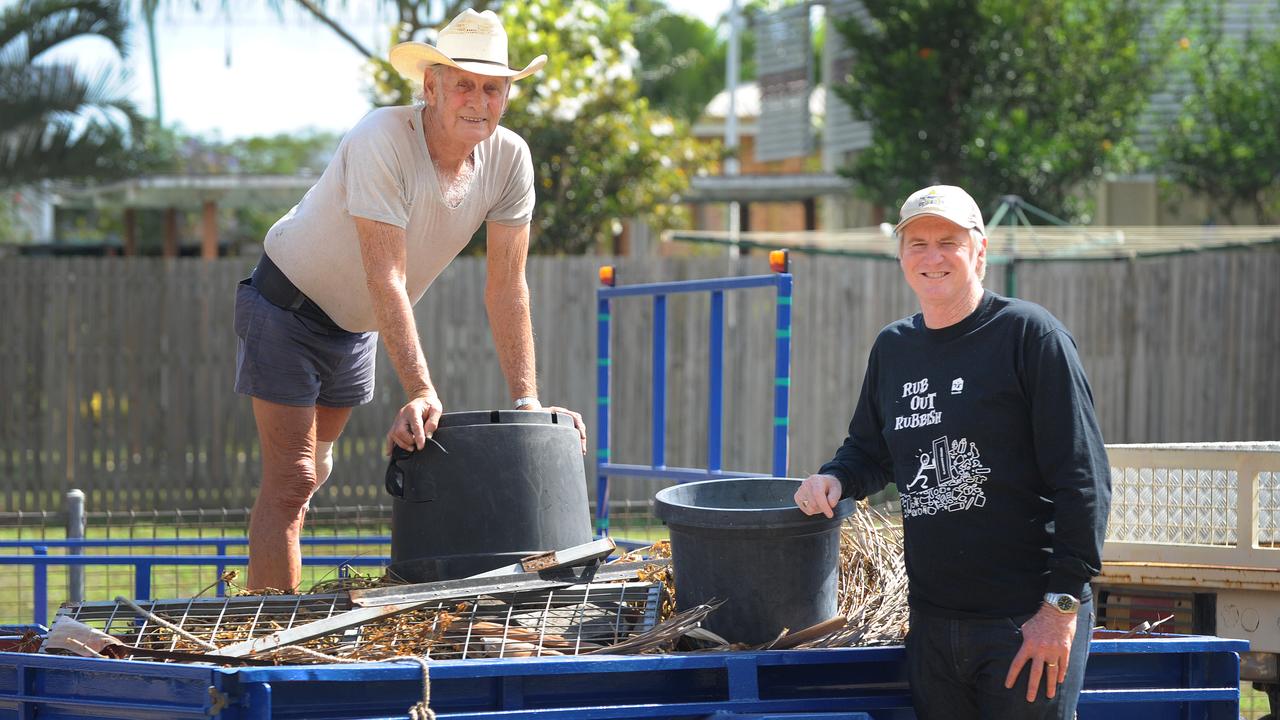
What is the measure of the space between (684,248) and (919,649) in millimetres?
26652

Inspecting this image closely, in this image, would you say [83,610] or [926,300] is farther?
[83,610]

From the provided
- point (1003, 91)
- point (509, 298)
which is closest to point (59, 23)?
point (1003, 91)

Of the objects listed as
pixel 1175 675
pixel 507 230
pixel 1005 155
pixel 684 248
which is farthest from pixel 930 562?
pixel 684 248

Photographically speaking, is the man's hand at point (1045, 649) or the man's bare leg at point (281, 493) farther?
the man's bare leg at point (281, 493)

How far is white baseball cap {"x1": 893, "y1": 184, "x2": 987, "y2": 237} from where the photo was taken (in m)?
3.21

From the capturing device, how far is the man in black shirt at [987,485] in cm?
301

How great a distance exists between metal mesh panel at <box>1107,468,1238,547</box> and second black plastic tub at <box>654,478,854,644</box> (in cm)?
211

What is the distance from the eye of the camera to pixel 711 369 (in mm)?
6879

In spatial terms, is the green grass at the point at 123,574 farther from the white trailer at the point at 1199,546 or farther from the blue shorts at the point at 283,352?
the white trailer at the point at 1199,546

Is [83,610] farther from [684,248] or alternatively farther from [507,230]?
[684,248]

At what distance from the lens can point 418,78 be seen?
4605mm

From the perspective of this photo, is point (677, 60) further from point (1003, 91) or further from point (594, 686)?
point (594, 686)

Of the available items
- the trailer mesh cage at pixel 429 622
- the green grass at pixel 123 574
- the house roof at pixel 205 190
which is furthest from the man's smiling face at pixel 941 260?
the house roof at pixel 205 190

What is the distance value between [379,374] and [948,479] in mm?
9590
